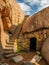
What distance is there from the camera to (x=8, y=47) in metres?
12.2

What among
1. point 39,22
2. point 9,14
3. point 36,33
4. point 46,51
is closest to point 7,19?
point 9,14

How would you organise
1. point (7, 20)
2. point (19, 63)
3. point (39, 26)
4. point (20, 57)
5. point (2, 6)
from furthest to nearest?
point (7, 20)
point (39, 26)
point (2, 6)
point (20, 57)
point (19, 63)

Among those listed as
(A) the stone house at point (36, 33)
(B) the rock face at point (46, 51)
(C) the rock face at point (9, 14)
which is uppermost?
(C) the rock face at point (9, 14)

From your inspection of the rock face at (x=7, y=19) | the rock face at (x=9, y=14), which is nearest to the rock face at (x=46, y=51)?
the rock face at (x=7, y=19)

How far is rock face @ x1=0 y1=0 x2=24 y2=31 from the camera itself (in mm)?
12543

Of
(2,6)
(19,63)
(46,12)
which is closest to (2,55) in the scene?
(19,63)

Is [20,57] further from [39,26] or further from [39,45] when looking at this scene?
[39,26]

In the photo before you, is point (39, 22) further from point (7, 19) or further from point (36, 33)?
point (7, 19)

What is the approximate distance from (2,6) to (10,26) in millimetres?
3756

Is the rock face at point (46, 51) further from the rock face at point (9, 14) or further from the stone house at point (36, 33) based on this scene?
the rock face at point (9, 14)

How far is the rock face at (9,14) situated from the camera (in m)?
12.5

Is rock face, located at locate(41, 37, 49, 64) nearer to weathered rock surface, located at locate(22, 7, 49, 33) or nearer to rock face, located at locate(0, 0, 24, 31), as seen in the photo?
weathered rock surface, located at locate(22, 7, 49, 33)

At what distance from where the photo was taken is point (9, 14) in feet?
47.1

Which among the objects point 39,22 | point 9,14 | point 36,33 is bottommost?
point 36,33
